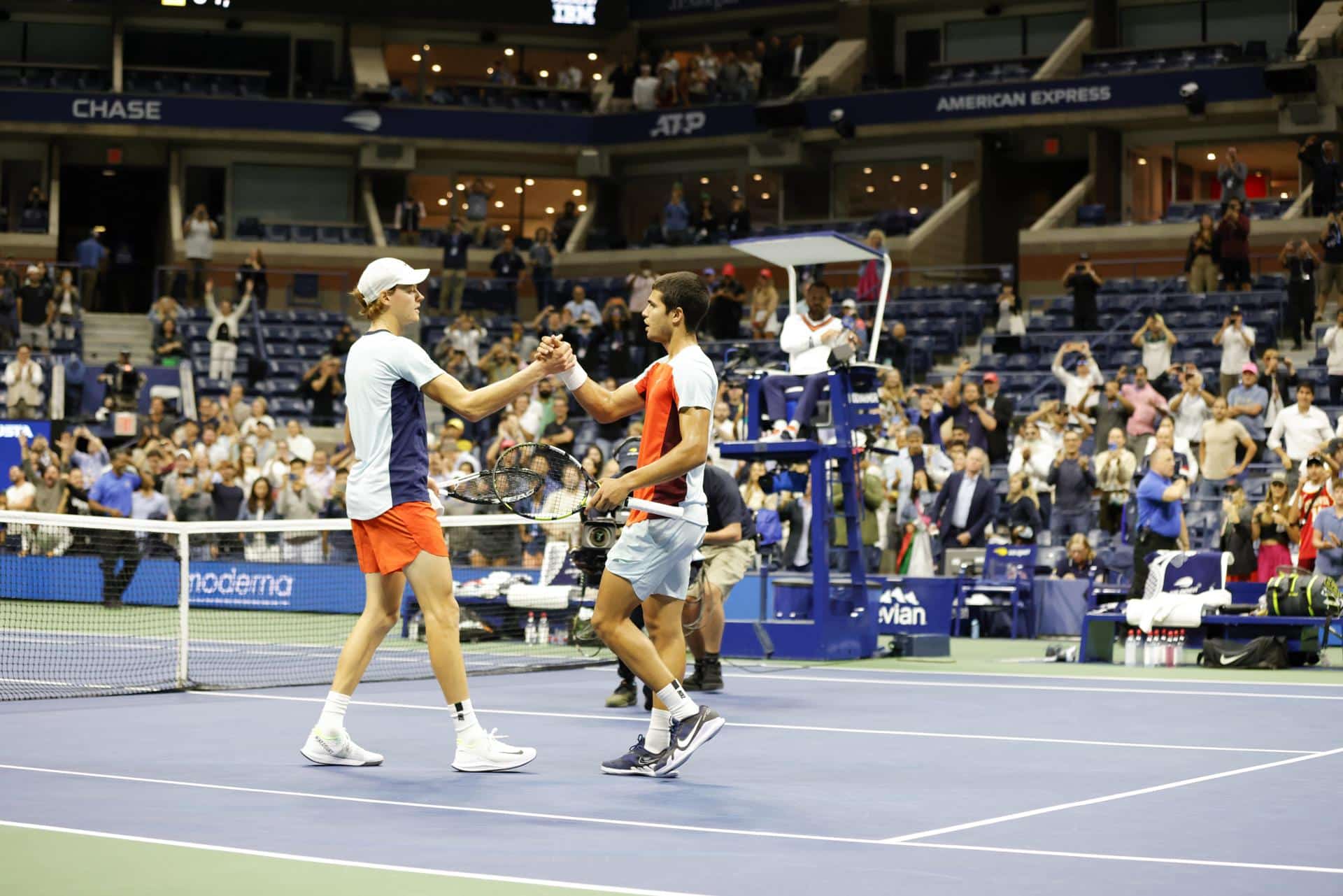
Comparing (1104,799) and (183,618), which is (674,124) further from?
(1104,799)

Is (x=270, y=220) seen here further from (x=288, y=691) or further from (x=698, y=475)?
(x=698, y=475)

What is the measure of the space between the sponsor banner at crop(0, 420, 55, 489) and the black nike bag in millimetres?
18675

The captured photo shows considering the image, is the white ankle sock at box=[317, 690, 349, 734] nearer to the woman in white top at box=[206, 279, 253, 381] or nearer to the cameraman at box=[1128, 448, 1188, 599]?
the cameraman at box=[1128, 448, 1188, 599]

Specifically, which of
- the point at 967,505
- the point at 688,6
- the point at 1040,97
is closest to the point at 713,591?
the point at 967,505

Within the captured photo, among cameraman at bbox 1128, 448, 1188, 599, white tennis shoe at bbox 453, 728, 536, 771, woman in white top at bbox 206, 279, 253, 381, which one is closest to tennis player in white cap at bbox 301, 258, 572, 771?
white tennis shoe at bbox 453, 728, 536, 771

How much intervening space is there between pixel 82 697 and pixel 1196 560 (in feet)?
31.4

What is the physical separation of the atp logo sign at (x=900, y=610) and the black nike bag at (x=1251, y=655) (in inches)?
134

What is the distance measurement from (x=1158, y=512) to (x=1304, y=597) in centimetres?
297

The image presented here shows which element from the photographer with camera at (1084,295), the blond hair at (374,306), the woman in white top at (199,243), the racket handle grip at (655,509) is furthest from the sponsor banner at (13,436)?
the racket handle grip at (655,509)

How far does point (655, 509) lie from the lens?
823 centimetres

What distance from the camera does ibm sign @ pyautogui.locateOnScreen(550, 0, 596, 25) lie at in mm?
42812

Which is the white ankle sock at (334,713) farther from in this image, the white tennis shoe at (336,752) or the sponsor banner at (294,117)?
the sponsor banner at (294,117)

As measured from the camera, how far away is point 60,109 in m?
39.5

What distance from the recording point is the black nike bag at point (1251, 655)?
15.3 metres
